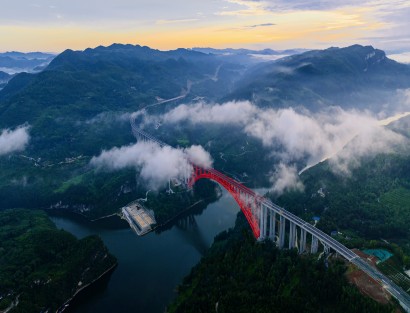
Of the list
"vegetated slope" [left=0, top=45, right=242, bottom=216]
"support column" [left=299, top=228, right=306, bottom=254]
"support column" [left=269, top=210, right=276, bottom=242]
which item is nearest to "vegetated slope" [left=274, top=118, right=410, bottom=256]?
"support column" [left=299, top=228, right=306, bottom=254]

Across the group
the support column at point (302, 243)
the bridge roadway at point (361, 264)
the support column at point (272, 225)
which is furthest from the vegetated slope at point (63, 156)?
the bridge roadway at point (361, 264)

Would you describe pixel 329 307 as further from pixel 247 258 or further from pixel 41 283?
pixel 41 283

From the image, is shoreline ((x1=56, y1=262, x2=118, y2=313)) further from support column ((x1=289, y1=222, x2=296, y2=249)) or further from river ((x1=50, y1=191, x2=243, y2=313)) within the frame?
support column ((x1=289, y1=222, x2=296, y2=249))

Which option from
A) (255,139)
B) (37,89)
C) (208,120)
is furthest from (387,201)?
(37,89)

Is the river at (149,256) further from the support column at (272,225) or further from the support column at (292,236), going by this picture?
the support column at (292,236)

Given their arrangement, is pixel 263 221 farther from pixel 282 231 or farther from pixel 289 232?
pixel 289 232

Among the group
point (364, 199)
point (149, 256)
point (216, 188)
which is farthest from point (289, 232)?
point (216, 188)

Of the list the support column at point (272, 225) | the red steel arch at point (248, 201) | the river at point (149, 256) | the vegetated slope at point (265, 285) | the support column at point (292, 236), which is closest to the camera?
the vegetated slope at point (265, 285)
